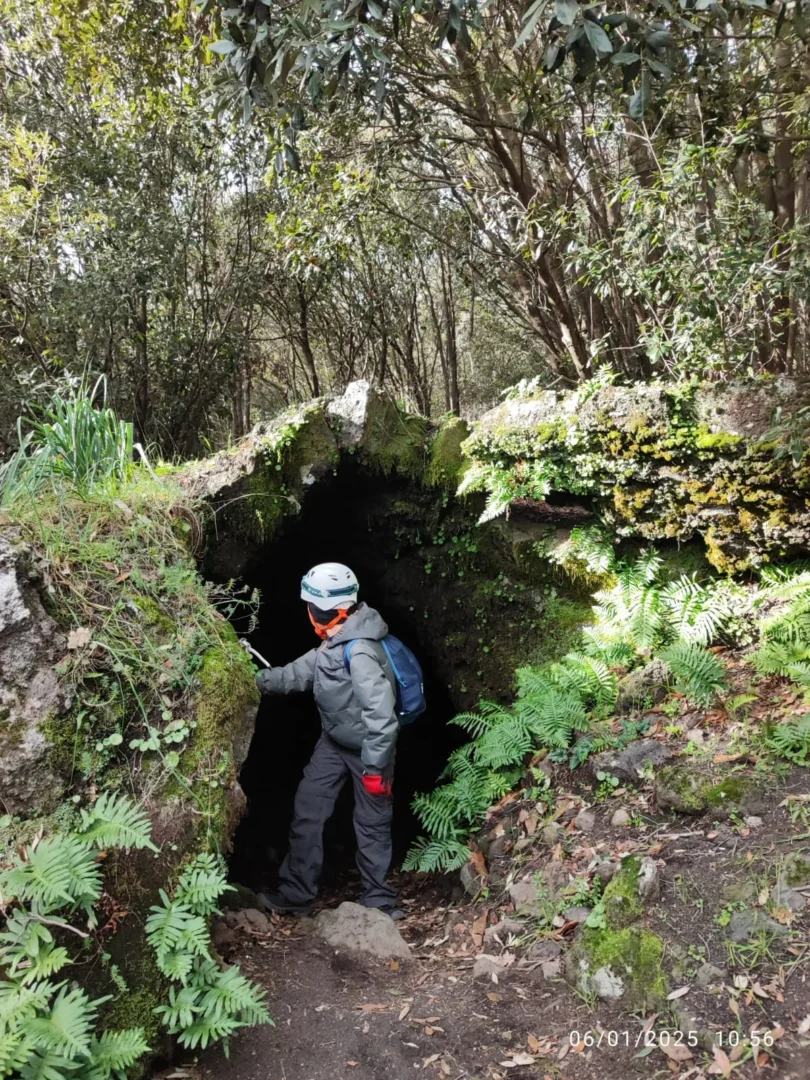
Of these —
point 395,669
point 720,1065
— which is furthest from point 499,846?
point 720,1065

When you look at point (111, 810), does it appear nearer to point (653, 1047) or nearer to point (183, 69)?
point (653, 1047)

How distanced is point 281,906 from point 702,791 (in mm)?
3059

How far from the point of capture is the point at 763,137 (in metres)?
4.77

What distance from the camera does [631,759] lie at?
439 centimetres

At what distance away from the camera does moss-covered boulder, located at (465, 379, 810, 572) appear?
4918 millimetres

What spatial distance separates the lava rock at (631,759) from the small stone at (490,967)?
4.49 feet

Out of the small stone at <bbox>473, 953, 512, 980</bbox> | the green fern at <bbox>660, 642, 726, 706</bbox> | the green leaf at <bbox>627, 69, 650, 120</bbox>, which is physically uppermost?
the green leaf at <bbox>627, 69, 650, 120</bbox>

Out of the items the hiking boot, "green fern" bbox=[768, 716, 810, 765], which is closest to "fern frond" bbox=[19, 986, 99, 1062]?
the hiking boot

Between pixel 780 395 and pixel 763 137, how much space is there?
1.85 metres

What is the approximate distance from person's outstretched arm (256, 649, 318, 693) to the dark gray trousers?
55cm

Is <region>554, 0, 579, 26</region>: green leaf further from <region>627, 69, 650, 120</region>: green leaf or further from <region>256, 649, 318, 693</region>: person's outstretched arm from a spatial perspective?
<region>256, 649, 318, 693</region>: person's outstretched arm

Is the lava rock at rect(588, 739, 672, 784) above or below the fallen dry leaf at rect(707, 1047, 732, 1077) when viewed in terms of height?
above

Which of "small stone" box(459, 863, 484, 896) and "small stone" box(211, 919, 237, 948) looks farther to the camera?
"small stone" box(459, 863, 484, 896)

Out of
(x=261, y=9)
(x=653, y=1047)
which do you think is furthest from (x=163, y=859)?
(x=261, y=9)
